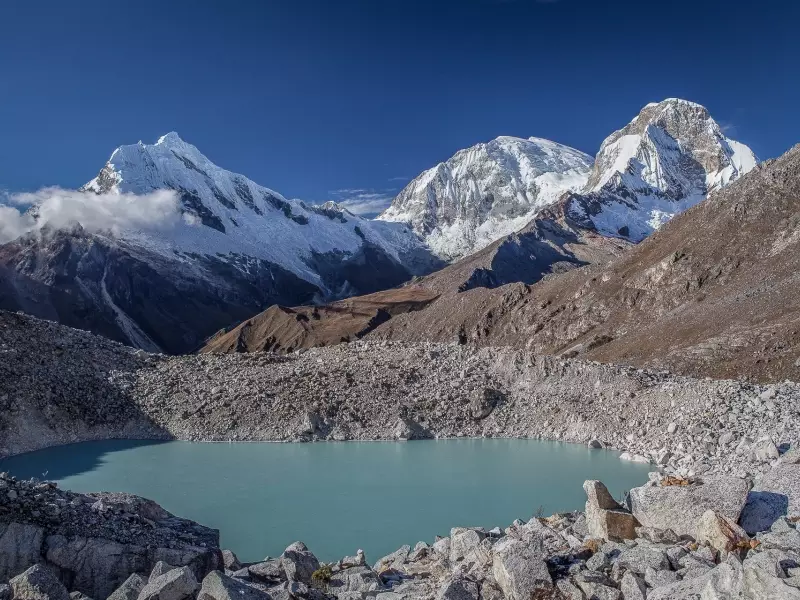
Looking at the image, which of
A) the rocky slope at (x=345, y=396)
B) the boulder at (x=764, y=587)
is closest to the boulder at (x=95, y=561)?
the boulder at (x=764, y=587)

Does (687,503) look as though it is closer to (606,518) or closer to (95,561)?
(606,518)

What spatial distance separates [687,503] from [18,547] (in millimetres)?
9725

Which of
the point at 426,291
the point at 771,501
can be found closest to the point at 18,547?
the point at 771,501

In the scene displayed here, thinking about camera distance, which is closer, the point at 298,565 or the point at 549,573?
the point at 549,573

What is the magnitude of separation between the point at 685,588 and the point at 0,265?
13975 centimetres

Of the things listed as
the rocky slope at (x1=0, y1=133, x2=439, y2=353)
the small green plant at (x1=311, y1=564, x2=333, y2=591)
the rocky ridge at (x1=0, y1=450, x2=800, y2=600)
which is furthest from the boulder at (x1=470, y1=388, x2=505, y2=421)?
the rocky slope at (x1=0, y1=133, x2=439, y2=353)

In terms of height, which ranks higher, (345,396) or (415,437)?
(345,396)

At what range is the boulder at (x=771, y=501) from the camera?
8781 mm

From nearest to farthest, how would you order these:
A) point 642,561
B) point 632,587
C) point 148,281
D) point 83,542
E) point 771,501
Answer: point 632,587
point 642,561
point 771,501
point 83,542
point 148,281

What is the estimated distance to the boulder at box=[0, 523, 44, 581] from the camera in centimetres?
981

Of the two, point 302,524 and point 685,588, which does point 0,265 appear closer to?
point 302,524

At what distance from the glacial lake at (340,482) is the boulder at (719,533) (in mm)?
5300

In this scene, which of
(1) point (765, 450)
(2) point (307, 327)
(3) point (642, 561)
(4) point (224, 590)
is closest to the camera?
(4) point (224, 590)

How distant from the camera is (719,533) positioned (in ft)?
25.5
